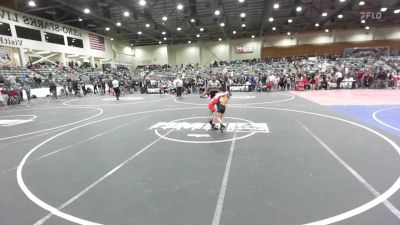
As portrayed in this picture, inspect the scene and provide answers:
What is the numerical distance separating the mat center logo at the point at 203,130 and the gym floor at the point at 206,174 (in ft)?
0.10

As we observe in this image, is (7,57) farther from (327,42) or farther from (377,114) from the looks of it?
(327,42)

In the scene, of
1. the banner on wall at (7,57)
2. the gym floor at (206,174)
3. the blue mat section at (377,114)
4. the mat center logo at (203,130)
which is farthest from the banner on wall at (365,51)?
the banner on wall at (7,57)

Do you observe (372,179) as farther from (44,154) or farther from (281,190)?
(44,154)

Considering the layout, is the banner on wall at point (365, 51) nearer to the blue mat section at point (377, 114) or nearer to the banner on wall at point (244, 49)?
the banner on wall at point (244, 49)

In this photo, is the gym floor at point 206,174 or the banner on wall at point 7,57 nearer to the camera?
the gym floor at point 206,174

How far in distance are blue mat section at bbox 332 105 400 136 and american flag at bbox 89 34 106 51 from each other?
33.2 meters

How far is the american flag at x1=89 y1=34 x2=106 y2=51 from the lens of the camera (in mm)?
35219

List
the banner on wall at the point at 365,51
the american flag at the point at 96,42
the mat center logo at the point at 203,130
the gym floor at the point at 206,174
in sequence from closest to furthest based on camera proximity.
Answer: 1. the gym floor at the point at 206,174
2. the mat center logo at the point at 203,130
3. the american flag at the point at 96,42
4. the banner on wall at the point at 365,51

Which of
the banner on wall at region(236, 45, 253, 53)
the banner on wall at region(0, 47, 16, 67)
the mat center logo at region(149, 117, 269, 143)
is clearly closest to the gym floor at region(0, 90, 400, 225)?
the mat center logo at region(149, 117, 269, 143)

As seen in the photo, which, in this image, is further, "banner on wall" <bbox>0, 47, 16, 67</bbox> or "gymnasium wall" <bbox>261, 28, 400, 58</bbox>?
"gymnasium wall" <bbox>261, 28, 400, 58</bbox>

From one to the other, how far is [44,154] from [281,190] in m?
4.95

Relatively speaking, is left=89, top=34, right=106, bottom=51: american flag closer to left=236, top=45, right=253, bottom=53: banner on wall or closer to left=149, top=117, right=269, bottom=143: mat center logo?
left=236, top=45, right=253, bottom=53: banner on wall

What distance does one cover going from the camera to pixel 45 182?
4.13 m

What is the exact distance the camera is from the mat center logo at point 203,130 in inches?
251
